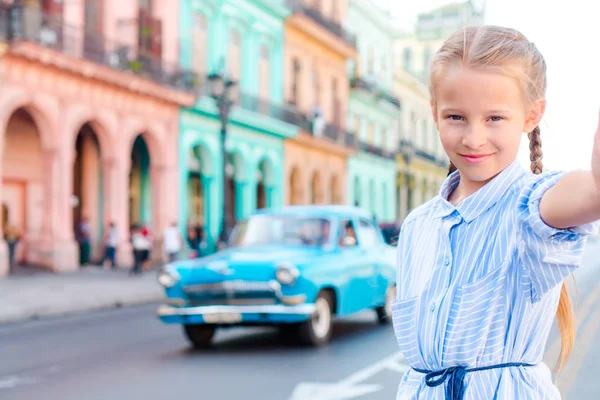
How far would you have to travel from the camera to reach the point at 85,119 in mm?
24125

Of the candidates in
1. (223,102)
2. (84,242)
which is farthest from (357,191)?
(223,102)

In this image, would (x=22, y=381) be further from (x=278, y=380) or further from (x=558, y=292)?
(x=558, y=292)

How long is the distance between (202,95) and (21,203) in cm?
741

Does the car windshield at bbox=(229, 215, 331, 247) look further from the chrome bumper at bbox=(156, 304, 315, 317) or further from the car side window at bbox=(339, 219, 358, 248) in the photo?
the chrome bumper at bbox=(156, 304, 315, 317)

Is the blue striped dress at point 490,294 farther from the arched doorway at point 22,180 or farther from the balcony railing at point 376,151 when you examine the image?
the balcony railing at point 376,151

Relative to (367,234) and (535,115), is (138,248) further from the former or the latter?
(535,115)

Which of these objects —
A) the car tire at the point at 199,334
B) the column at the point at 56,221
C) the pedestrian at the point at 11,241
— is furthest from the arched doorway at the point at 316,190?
the car tire at the point at 199,334

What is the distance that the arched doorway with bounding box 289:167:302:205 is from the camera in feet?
127

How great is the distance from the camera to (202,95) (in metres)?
29.0

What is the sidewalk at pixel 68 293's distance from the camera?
558 inches

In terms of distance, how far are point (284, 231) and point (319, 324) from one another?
5.08ft

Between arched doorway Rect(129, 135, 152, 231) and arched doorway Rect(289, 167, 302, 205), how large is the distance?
10240 mm

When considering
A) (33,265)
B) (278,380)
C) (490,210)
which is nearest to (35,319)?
(278,380)

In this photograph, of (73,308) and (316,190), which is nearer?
(73,308)
